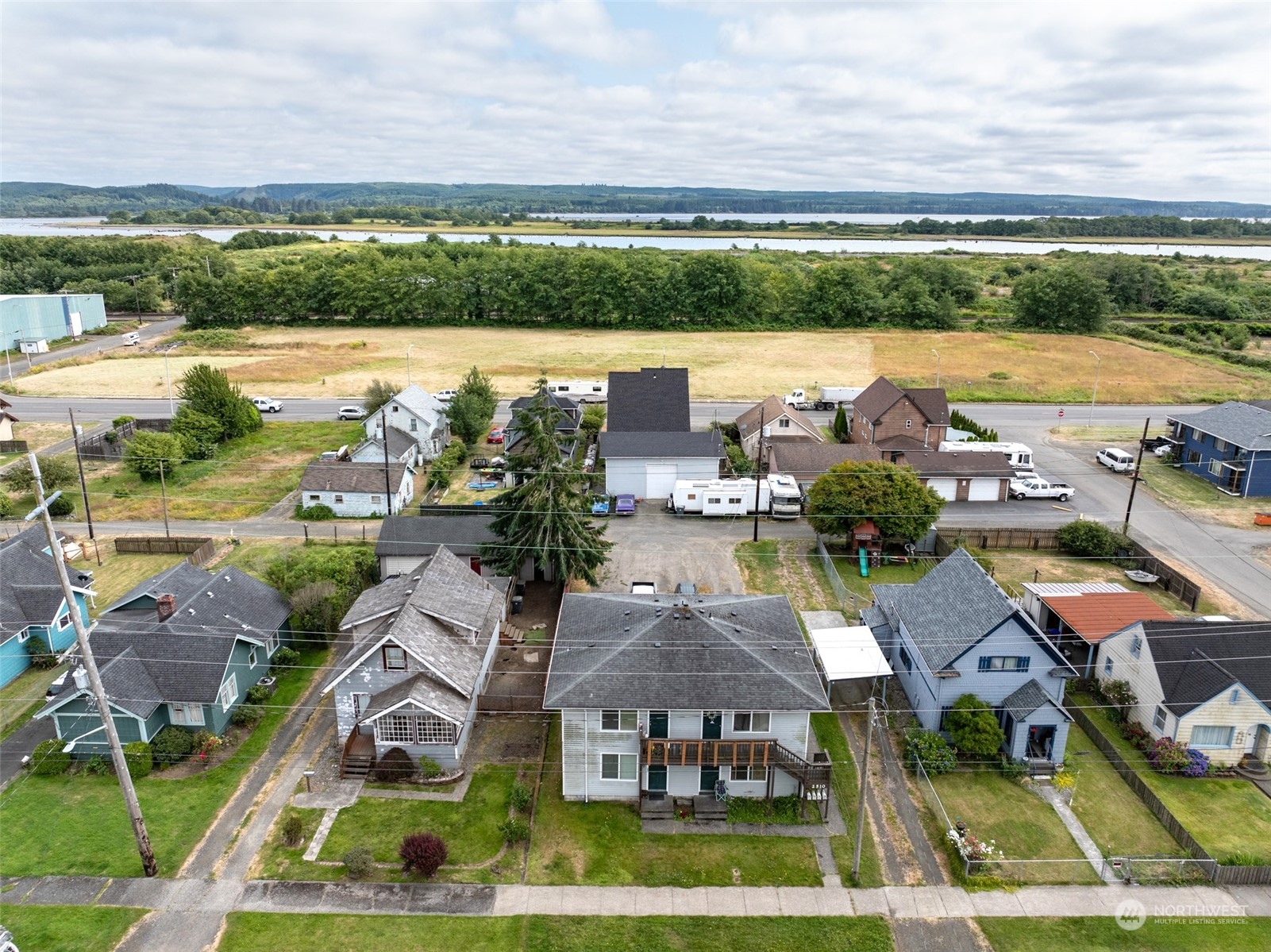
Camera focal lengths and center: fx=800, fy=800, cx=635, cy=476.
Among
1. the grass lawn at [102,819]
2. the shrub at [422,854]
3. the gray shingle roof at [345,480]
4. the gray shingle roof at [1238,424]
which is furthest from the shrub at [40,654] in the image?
the gray shingle roof at [1238,424]

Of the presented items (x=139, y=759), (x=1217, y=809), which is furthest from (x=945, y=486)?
(x=139, y=759)

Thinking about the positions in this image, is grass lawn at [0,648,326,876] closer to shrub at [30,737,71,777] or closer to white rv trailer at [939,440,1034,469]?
shrub at [30,737,71,777]

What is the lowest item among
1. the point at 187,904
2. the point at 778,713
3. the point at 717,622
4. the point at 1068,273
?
the point at 187,904

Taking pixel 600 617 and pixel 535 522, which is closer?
pixel 600 617

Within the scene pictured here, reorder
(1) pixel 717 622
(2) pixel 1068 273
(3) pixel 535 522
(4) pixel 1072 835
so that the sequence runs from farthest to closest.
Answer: (2) pixel 1068 273, (3) pixel 535 522, (1) pixel 717 622, (4) pixel 1072 835

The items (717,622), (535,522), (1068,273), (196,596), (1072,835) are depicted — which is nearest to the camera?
(1072,835)

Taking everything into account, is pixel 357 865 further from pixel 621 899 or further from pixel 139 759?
pixel 139 759

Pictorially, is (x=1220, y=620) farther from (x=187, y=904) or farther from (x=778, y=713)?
(x=187, y=904)

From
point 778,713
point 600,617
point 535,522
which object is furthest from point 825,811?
point 535,522
